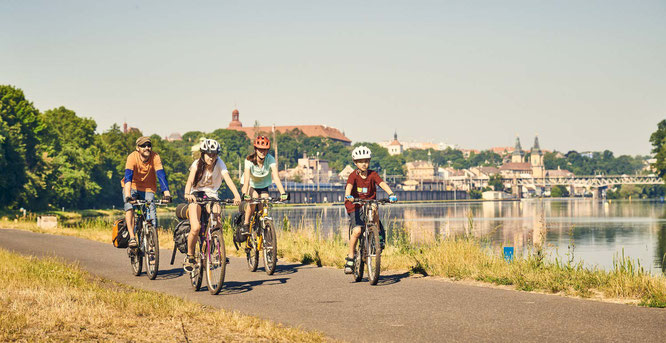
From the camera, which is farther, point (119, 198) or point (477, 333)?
point (119, 198)

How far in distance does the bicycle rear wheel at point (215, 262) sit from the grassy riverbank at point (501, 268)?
3.33m

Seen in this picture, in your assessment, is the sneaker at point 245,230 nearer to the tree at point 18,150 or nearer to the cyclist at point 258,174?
the cyclist at point 258,174

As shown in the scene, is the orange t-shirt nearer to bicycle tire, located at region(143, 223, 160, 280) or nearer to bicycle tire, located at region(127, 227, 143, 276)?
bicycle tire, located at region(143, 223, 160, 280)

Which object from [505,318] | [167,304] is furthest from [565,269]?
[167,304]

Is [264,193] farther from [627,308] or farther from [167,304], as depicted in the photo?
[627,308]

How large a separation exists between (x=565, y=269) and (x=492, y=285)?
46.4 inches

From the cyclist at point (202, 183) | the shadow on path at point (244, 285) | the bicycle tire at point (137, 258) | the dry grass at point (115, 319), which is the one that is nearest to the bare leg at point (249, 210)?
the shadow on path at point (244, 285)

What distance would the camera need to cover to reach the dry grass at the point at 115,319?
639 centimetres

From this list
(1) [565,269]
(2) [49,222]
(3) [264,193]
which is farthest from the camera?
(2) [49,222]

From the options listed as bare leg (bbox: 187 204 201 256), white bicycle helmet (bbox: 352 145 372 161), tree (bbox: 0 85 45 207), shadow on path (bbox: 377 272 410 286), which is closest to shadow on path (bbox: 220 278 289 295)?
bare leg (bbox: 187 204 201 256)

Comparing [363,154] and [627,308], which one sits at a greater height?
[363,154]

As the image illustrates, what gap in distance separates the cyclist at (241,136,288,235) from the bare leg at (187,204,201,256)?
1651mm

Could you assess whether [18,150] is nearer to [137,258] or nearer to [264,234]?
[137,258]

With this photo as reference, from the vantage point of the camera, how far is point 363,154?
33.5ft
